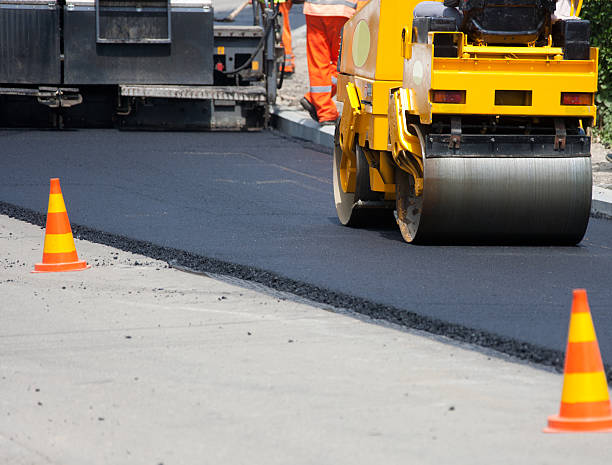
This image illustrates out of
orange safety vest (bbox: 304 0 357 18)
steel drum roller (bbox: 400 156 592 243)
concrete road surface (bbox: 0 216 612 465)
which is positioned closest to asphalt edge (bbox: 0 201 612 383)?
concrete road surface (bbox: 0 216 612 465)

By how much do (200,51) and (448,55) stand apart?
30.3ft

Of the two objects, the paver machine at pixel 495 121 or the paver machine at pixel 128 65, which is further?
the paver machine at pixel 128 65

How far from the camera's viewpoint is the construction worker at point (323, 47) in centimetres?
1628

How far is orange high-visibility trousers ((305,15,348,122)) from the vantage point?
16.5 metres

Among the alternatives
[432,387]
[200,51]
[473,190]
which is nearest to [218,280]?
[473,190]

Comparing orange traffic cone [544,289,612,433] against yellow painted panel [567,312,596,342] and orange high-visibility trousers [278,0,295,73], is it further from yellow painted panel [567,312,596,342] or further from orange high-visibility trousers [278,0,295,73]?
orange high-visibility trousers [278,0,295,73]

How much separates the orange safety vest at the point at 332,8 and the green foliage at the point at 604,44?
10.6 ft

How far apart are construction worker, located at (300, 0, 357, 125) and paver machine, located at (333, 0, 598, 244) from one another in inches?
296

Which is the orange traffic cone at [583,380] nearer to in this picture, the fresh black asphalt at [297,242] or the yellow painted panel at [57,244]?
the fresh black asphalt at [297,242]

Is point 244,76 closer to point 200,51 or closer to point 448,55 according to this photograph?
point 200,51

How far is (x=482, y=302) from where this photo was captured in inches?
265

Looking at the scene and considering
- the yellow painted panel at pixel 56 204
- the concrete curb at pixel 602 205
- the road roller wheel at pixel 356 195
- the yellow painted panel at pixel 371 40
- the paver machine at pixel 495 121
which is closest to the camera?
the yellow painted panel at pixel 56 204

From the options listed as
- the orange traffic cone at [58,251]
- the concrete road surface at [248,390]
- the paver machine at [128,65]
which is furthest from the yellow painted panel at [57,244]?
the paver machine at [128,65]

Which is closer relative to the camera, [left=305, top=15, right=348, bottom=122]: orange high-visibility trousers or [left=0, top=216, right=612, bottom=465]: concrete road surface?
[left=0, top=216, right=612, bottom=465]: concrete road surface
